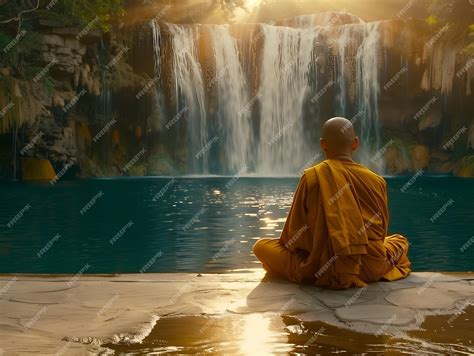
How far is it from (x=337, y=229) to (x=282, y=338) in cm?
133

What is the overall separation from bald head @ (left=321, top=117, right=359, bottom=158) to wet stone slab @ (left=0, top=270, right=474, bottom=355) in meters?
1.13

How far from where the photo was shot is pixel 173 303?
470cm

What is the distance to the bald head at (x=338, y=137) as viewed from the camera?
17.6ft

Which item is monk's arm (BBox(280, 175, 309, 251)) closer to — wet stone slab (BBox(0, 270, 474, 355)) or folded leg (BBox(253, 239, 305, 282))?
folded leg (BBox(253, 239, 305, 282))

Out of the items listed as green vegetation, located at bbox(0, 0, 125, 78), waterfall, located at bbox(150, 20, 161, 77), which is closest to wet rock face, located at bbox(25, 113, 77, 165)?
green vegetation, located at bbox(0, 0, 125, 78)

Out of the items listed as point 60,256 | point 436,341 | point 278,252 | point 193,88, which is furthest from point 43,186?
point 436,341

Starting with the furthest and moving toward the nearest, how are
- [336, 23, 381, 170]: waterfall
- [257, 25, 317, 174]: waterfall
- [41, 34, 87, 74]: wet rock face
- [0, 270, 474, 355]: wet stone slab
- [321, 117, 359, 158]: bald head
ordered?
[257, 25, 317, 174]: waterfall → [336, 23, 381, 170]: waterfall → [41, 34, 87, 74]: wet rock face → [321, 117, 359, 158]: bald head → [0, 270, 474, 355]: wet stone slab

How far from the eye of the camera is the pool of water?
32.0 ft

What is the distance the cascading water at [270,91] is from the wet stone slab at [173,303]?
1107 inches

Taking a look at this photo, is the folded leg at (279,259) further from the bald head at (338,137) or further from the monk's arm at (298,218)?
the bald head at (338,137)

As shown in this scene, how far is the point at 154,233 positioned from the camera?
12508mm

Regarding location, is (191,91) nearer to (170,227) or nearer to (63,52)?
(63,52)

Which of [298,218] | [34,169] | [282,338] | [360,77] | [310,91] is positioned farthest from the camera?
[310,91]

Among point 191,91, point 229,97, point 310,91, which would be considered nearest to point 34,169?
point 191,91
